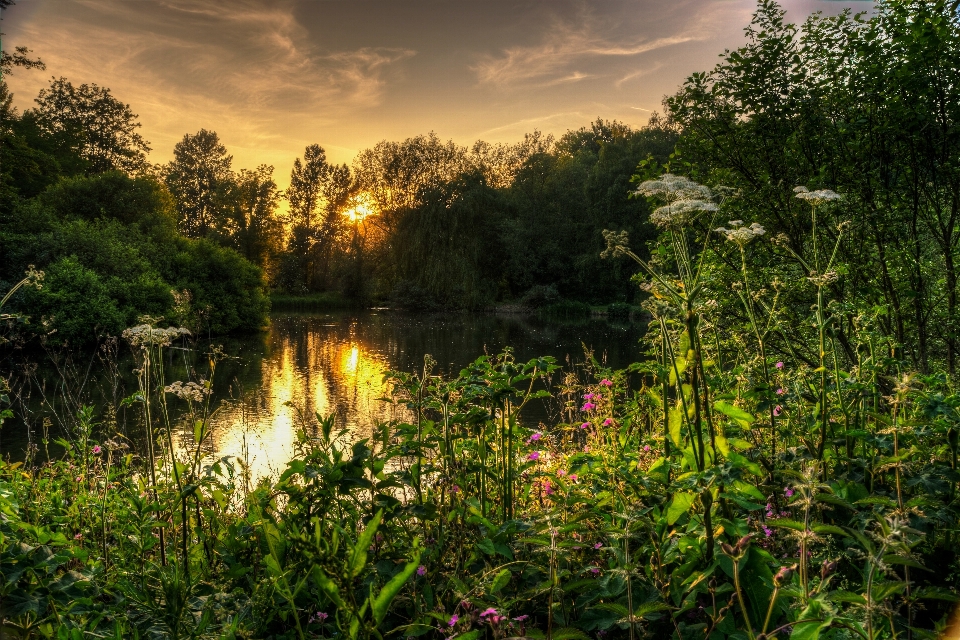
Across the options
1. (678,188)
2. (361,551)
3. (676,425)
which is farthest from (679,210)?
(361,551)

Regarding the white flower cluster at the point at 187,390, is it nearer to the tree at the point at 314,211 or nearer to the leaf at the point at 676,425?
the leaf at the point at 676,425

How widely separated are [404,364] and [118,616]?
14.0 metres

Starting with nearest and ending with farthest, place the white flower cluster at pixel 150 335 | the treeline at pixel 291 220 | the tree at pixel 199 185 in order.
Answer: the white flower cluster at pixel 150 335 < the treeline at pixel 291 220 < the tree at pixel 199 185

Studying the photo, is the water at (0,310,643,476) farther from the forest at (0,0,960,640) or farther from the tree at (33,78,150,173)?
the tree at (33,78,150,173)

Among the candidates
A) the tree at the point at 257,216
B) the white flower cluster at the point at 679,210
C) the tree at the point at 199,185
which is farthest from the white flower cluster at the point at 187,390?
the tree at the point at 257,216

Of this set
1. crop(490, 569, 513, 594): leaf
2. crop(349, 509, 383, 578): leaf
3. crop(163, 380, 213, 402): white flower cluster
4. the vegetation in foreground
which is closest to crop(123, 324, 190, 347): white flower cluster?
the vegetation in foreground

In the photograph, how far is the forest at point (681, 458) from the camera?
1452mm

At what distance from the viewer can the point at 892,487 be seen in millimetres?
1900

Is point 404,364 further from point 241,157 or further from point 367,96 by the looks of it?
point 241,157

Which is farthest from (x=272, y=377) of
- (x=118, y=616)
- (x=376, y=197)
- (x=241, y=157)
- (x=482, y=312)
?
(x=241, y=157)

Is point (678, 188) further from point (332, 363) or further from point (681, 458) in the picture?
point (332, 363)

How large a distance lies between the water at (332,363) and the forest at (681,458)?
464 millimetres

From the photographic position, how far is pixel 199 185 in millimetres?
49938

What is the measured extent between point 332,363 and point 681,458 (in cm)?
1499
